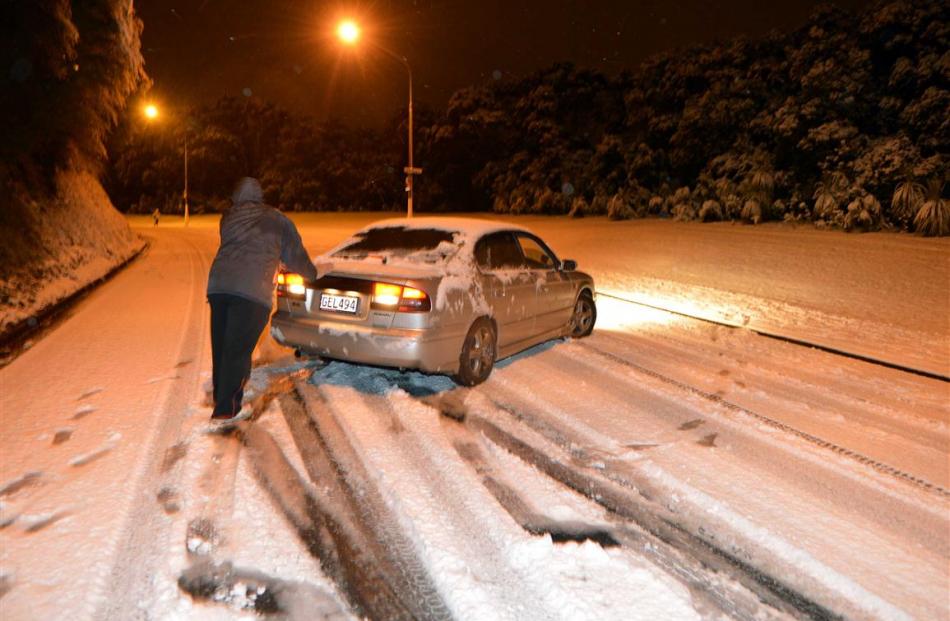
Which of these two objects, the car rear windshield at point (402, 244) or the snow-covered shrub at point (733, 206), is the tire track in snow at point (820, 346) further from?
the snow-covered shrub at point (733, 206)

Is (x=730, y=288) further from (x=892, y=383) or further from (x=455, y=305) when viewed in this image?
(x=455, y=305)

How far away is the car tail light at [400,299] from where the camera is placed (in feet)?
18.2

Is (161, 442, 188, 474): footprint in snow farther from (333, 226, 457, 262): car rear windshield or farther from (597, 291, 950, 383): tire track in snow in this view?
(597, 291, 950, 383): tire track in snow

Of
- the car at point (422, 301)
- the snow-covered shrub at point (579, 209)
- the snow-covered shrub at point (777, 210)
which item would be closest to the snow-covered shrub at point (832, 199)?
the snow-covered shrub at point (777, 210)

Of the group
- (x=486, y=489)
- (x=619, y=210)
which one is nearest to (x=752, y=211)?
(x=619, y=210)

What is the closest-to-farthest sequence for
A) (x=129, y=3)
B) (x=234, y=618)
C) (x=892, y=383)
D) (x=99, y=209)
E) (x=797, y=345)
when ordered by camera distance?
1. (x=234, y=618)
2. (x=892, y=383)
3. (x=797, y=345)
4. (x=129, y=3)
5. (x=99, y=209)

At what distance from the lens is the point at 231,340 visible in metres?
4.90

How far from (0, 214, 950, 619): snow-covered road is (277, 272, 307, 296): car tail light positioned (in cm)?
83

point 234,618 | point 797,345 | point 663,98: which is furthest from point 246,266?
point 663,98

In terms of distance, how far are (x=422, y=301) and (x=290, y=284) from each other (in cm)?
132

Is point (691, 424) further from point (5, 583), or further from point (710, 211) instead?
point (710, 211)

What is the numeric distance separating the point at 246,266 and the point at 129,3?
14.0 meters

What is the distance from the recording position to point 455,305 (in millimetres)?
5805

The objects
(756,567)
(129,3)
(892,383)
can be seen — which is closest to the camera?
(756,567)
